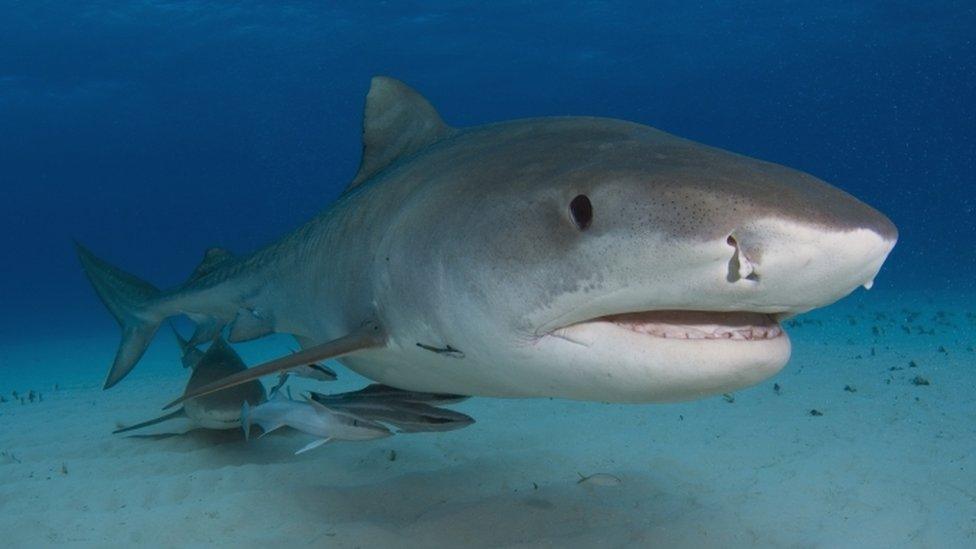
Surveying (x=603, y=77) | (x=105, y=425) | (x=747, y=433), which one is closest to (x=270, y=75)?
(x=603, y=77)

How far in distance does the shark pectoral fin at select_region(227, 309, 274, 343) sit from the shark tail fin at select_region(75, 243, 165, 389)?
4.35 feet

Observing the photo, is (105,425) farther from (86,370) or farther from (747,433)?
(86,370)

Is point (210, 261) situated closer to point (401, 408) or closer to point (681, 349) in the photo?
point (401, 408)

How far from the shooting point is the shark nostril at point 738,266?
5.76ft

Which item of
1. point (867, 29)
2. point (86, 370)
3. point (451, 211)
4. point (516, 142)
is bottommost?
point (86, 370)

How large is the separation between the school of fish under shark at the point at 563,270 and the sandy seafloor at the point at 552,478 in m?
0.72

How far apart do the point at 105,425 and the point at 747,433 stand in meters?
6.22

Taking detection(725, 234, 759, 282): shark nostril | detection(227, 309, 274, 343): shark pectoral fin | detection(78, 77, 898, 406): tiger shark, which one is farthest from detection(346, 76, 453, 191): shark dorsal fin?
detection(725, 234, 759, 282): shark nostril

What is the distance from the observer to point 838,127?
396 feet

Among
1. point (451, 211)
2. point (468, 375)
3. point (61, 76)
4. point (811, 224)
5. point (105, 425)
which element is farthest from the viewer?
point (61, 76)

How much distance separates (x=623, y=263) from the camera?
194 centimetres

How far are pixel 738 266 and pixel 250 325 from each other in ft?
13.5

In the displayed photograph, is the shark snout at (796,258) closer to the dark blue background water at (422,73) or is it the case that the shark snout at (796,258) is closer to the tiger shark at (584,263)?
the tiger shark at (584,263)

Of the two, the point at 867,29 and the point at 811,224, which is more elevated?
the point at 867,29
